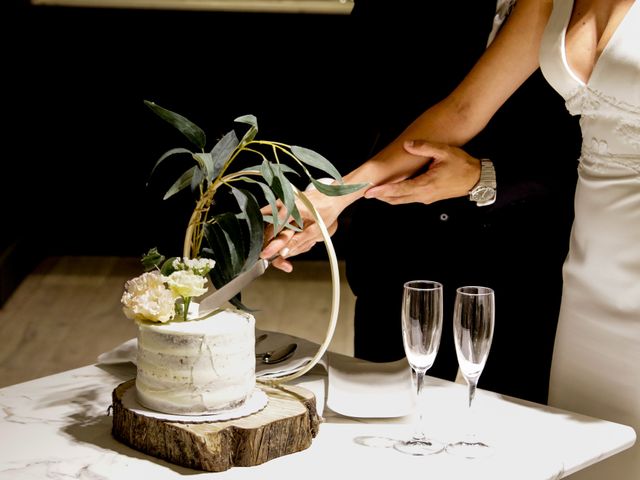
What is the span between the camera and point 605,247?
70.4 inches

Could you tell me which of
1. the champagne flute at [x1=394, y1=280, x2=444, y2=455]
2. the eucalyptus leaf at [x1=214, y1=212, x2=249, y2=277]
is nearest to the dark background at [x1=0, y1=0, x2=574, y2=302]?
the eucalyptus leaf at [x1=214, y1=212, x2=249, y2=277]

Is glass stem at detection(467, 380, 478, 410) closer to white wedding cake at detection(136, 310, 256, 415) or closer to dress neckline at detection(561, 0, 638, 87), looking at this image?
white wedding cake at detection(136, 310, 256, 415)

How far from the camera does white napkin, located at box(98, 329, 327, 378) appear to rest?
1796 millimetres

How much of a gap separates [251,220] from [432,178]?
57cm

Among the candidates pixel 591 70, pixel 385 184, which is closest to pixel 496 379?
pixel 385 184

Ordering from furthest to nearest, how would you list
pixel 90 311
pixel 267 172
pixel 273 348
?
pixel 90 311 → pixel 273 348 → pixel 267 172

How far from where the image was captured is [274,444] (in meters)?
1.48

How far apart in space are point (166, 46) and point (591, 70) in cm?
372

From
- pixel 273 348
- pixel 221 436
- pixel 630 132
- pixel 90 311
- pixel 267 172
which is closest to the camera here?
pixel 221 436

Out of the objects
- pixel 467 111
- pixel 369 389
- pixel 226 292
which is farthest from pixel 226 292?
pixel 467 111

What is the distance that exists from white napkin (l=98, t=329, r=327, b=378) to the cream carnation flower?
32 centimetres

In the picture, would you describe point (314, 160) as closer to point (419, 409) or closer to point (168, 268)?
point (168, 268)

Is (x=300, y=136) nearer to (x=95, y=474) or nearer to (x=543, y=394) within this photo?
(x=543, y=394)

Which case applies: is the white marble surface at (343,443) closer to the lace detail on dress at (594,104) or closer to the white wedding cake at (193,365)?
the white wedding cake at (193,365)
